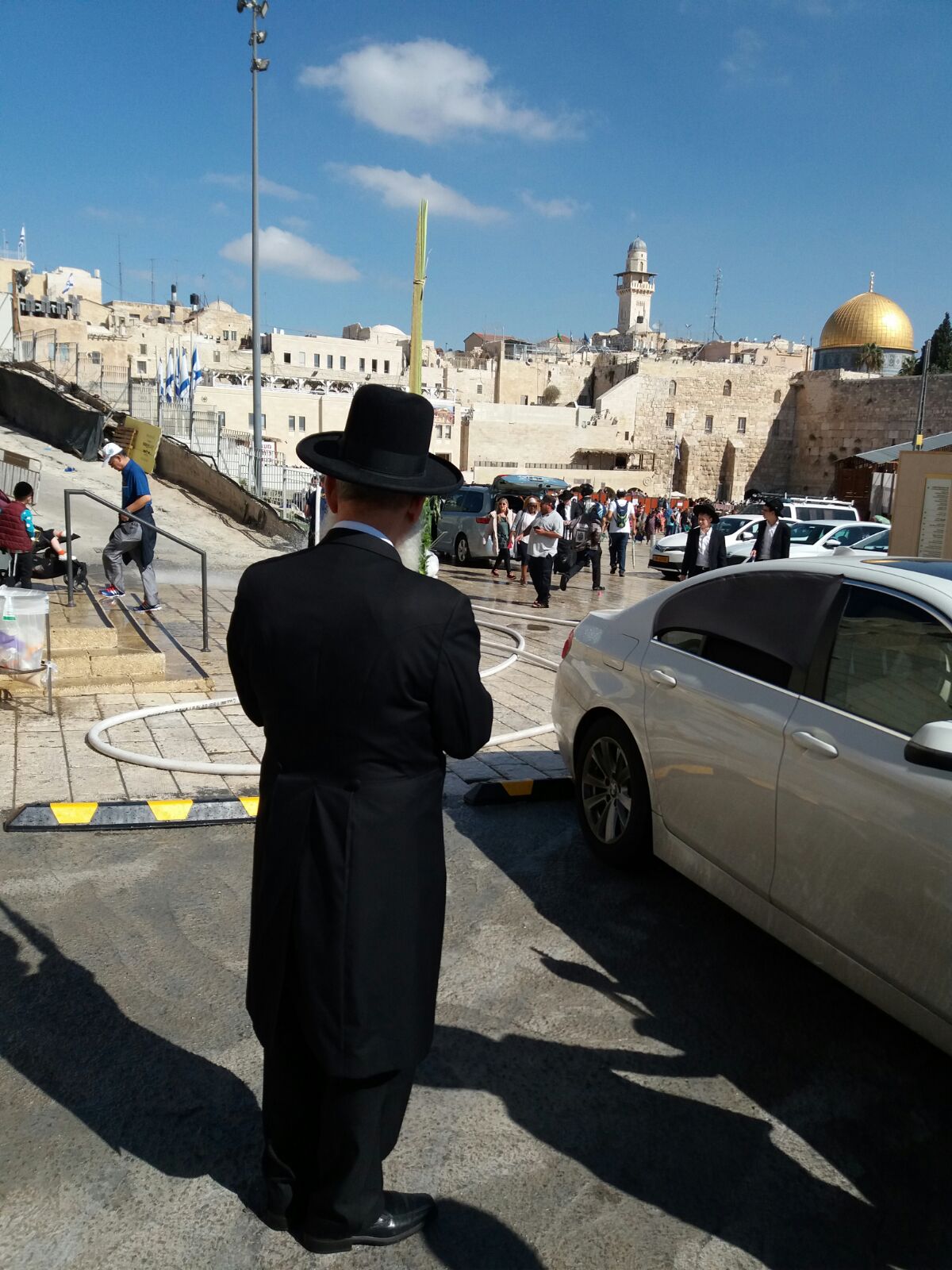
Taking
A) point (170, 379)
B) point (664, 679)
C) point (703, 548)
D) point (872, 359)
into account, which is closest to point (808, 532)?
point (703, 548)

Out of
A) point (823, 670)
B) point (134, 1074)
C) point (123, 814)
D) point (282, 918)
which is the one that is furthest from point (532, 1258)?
point (123, 814)

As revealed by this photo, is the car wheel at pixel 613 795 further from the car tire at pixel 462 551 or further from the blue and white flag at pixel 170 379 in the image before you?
the blue and white flag at pixel 170 379

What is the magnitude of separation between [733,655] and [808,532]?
18.3m

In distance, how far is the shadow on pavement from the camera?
257cm

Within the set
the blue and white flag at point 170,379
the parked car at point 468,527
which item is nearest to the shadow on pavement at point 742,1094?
the parked car at point 468,527

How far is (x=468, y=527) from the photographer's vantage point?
2031cm

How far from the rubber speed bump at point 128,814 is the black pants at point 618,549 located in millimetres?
17401

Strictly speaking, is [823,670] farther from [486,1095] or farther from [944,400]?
[944,400]

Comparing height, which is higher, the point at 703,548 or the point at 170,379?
the point at 170,379

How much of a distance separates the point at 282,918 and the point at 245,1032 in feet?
4.39

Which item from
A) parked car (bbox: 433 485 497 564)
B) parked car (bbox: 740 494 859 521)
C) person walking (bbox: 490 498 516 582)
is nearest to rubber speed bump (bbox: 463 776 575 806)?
person walking (bbox: 490 498 516 582)

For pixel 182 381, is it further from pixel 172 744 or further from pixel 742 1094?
pixel 742 1094

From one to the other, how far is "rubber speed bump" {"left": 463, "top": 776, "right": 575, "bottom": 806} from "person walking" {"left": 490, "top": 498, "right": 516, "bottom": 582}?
44.7 feet

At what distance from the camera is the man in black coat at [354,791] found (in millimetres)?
2062
